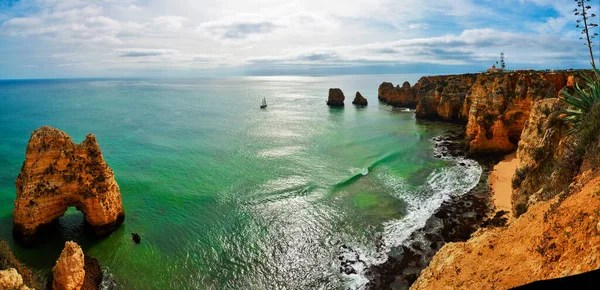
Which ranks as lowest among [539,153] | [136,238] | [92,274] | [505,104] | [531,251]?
[92,274]

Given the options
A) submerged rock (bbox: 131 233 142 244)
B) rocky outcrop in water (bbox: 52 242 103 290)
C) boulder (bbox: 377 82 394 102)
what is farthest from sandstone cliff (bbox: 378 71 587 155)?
boulder (bbox: 377 82 394 102)

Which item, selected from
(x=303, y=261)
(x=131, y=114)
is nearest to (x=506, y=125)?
(x=303, y=261)

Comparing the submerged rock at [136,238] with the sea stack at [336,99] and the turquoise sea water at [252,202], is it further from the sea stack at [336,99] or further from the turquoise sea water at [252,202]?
the sea stack at [336,99]

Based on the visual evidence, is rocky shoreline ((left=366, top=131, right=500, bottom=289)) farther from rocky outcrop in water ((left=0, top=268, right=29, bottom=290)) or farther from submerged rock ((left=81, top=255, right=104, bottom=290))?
rocky outcrop in water ((left=0, top=268, right=29, bottom=290))

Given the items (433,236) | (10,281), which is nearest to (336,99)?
(433,236)

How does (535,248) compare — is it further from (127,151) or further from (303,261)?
(127,151)

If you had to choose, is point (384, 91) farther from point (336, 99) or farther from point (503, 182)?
point (503, 182)

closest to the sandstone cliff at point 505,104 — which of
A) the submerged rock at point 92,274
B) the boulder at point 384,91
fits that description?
the submerged rock at point 92,274
